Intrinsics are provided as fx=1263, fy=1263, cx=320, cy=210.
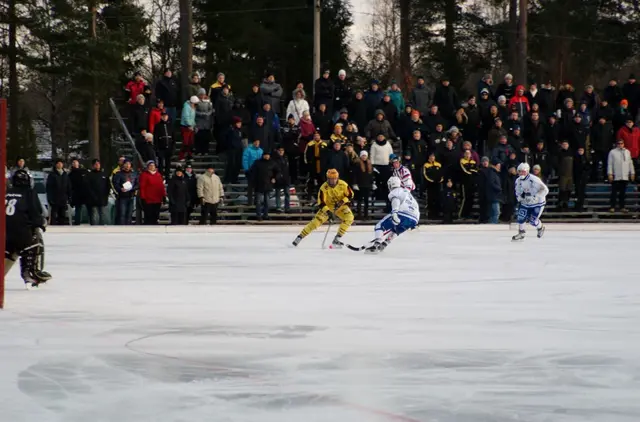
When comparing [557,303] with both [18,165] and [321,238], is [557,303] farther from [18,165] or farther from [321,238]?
[18,165]

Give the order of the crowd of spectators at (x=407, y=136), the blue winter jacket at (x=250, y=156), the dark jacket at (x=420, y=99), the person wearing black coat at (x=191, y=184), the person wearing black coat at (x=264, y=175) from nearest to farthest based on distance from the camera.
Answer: the person wearing black coat at (x=264, y=175) → the person wearing black coat at (x=191, y=184) → the crowd of spectators at (x=407, y=136) → the blue winter jacket at (x=250, y=156) → the dark jacket at (x=420, y=99)

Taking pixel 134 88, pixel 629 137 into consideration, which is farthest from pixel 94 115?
pixel 629 137

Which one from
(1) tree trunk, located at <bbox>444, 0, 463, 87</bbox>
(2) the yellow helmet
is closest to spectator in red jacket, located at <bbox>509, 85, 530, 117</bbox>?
(2) the yellow helmet

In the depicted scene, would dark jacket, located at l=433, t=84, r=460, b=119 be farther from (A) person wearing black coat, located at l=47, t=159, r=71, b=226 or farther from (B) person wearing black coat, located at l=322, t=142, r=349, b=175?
(A) person wearing black coat, located at l=47, t=159, r=71, b=226

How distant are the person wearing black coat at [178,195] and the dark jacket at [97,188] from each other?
4.37 ft

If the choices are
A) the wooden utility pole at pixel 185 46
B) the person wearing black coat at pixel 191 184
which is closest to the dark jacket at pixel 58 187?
the person wearing black coat at pixel 191 184

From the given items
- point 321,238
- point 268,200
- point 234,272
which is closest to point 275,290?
point 234,272

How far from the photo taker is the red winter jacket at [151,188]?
85.1ft

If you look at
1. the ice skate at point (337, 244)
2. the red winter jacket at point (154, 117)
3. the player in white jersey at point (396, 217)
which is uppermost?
the red winter jacket at point (154, 117)

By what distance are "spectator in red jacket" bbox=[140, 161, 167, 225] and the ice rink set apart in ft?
23.0

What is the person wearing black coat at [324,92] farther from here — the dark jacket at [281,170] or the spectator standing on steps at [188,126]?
the spectator standing on steps at [188,126]

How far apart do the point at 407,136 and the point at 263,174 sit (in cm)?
349

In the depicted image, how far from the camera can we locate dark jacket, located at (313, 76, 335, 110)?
27.8 m

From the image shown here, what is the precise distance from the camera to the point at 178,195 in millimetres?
26078
